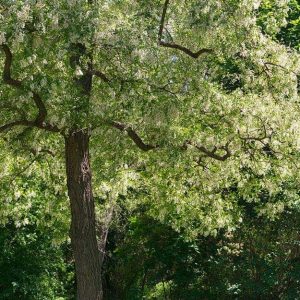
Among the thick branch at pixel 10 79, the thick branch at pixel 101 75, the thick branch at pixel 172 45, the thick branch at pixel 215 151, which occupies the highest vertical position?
the thick branch at pixel 172 45

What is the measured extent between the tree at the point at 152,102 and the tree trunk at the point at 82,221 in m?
0.01

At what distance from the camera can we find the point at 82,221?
23.5 ft

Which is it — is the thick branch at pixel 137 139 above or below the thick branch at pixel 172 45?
below

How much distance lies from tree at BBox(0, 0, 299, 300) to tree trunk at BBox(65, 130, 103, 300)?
0.01 m

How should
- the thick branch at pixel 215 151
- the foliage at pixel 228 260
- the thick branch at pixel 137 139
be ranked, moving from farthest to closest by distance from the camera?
the foliage at pixel 228 260 < the thick branch at pixel 215 151 < the thick branch at pixel 137 139

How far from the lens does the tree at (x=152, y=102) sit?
18.9 ft

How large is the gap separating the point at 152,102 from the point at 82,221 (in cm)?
180

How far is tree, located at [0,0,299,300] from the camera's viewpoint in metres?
5.76

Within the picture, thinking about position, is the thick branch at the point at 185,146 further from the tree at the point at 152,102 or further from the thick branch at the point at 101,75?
the thick branch at the point at 101,75

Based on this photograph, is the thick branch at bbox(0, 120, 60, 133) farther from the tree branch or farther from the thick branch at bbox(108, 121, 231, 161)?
the thick branch at bbox(108, 121, 231, 161)

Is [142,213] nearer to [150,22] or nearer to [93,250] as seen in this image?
[93,250]

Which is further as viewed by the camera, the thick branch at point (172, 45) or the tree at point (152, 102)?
the thick branch at point (172, 45)

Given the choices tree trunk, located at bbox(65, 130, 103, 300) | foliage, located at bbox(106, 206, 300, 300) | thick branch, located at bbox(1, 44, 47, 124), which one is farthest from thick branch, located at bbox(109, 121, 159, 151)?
foliage, located at bbox(106, 206, 300, 300)

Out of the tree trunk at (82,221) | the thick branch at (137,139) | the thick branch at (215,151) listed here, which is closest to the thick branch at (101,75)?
the thick branch at (137,139)
